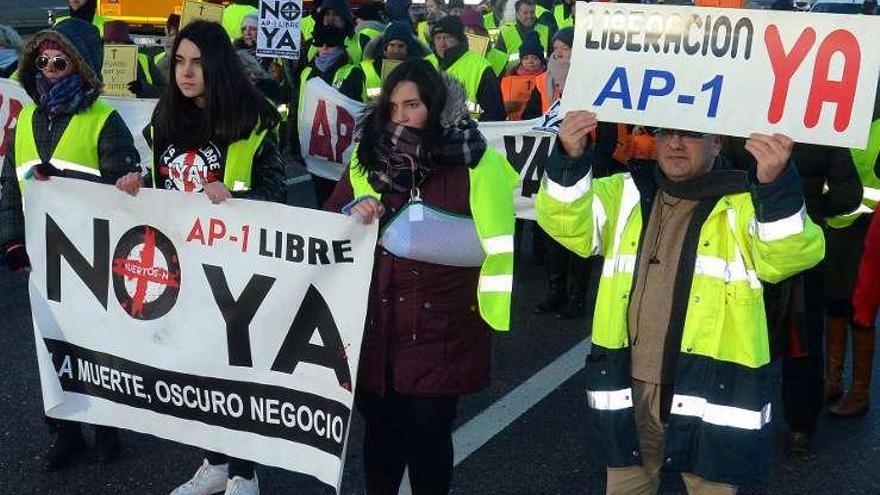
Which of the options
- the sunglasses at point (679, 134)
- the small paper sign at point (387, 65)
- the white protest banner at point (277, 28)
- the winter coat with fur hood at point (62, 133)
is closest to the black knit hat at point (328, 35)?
the small paper sign at point (387, 65)

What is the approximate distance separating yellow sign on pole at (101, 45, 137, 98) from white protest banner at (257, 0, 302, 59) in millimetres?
1128

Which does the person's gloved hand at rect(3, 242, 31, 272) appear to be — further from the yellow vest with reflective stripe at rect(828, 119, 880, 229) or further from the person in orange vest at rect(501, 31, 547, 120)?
the person in orange vest at rect(501, 31, 547, 120)

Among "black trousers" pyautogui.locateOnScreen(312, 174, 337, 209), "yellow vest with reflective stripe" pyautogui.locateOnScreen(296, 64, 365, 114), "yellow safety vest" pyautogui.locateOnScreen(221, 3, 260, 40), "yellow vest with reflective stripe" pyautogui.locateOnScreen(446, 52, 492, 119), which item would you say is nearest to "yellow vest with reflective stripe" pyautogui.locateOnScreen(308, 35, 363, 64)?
"yellow vest with reflective stripe" pyautogui.locateOnScreen(296, 64, 365, 114)

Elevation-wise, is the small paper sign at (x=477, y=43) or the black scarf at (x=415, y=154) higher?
the small paper sign at (x=477, y=43)

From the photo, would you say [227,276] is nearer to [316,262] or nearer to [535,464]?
[316,262]

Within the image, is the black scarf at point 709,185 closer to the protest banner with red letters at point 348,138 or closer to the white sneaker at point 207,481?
the white sneaker at point 207,481

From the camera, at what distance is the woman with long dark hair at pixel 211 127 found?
397 cm

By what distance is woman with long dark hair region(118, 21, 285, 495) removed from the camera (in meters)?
3.97

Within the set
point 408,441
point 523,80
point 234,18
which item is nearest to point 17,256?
point 408,441

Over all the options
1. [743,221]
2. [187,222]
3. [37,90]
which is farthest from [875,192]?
[37,90]

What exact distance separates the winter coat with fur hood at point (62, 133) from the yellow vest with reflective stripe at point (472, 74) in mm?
3648

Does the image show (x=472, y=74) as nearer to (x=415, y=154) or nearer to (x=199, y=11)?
(x=199, y=11)

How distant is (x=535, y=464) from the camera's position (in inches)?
189

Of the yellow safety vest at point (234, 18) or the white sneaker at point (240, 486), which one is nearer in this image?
the white sneaker at point (240, 486)
